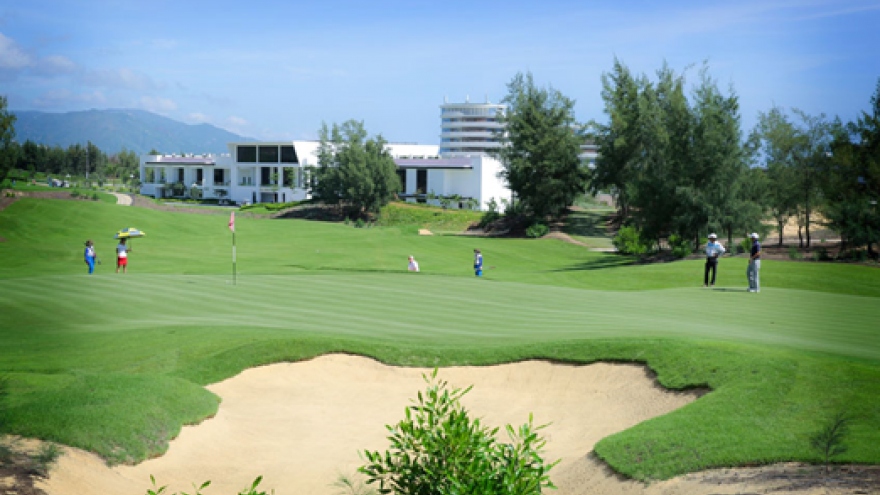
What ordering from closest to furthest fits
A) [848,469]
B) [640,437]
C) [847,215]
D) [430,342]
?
[848,469] → [640,437] → [430,342] → [847,215]

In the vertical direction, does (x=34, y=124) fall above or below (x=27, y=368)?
above

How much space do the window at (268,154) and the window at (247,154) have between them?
1.13 meters

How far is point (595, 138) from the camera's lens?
221ft

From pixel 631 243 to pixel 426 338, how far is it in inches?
1281

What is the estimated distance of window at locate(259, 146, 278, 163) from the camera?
356ft

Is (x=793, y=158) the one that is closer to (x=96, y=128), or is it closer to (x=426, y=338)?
(x=426, y=338)

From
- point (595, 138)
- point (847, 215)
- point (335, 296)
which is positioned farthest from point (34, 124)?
point (595, 138)

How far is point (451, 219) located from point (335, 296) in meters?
52.3

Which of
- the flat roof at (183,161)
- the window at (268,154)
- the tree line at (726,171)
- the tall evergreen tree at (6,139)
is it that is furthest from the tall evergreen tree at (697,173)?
the flat roof at (183,161)

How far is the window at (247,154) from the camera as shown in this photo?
110 metres

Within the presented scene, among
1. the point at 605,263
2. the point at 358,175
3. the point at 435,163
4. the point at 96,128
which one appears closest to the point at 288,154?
the point at 435,163

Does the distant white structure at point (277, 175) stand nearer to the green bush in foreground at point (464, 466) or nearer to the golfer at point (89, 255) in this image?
the golfer at point (89, 255)

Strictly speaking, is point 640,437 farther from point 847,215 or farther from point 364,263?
point 364,263

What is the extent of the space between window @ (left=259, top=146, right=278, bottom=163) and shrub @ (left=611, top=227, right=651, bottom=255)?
220 feet
